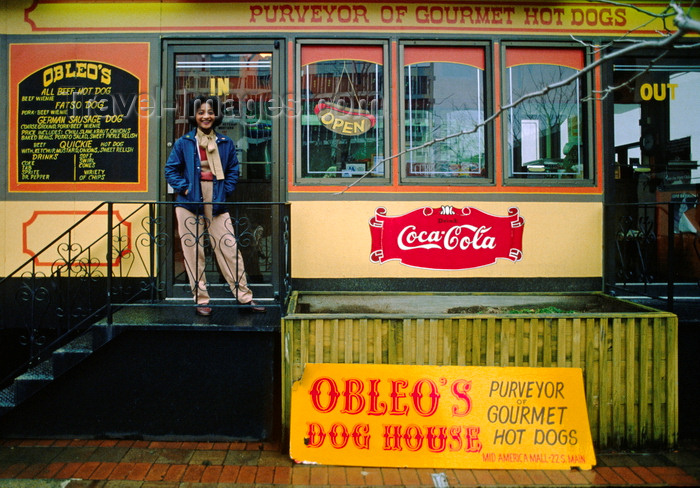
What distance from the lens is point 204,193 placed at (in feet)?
16.6

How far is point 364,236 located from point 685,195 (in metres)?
3.68

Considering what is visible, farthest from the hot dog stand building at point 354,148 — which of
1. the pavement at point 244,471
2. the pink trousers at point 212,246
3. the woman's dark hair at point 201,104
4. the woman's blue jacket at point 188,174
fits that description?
the pavement at point 244,471

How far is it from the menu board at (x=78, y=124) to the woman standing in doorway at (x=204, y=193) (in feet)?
3.32

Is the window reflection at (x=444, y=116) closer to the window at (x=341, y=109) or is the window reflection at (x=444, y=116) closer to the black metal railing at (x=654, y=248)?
the window at (x=341, y=109)

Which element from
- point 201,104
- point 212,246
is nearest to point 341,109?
point 201,104

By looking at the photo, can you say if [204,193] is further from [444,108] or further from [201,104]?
[444,108]

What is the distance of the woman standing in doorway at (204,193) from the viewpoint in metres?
4.91

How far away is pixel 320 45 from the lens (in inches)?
226

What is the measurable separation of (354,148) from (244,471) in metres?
3.42

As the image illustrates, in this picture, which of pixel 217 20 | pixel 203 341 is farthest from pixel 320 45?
pixel 203 341

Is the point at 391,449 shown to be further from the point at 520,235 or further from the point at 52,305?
the point at 52,305

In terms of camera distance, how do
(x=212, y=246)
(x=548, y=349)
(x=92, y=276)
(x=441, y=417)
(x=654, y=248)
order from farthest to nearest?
(x=654, y=248)
(x=92, y=276)
(x=212, y=246)
(x=548, y=349)
(x=441, y=417)

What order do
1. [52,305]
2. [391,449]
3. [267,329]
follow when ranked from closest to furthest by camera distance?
[391,449], [267,329], [52,305]

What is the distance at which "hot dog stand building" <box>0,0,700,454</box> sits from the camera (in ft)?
18.4
